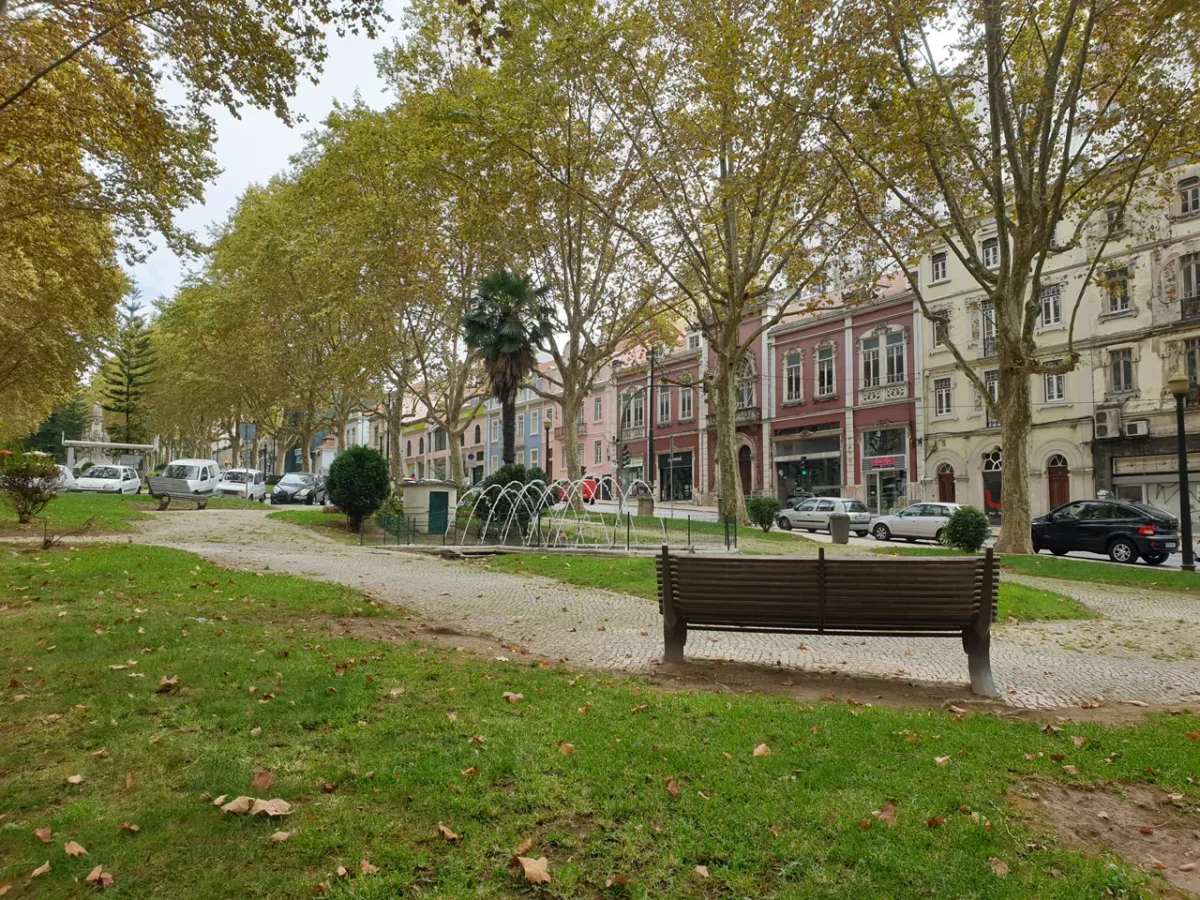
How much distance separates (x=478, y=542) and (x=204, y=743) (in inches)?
565

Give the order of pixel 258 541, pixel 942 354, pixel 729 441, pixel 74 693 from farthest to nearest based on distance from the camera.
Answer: pixel 942 354, pixel 729 441, pixel 258 541, pixel 74 693

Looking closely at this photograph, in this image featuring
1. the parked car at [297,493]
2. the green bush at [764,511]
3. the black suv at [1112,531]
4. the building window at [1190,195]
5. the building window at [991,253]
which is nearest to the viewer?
the black suv at [1112,531]

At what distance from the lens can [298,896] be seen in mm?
2518

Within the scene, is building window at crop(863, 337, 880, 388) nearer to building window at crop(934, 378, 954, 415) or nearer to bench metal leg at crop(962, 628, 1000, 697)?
building window at crop(934, 378, 954, 415)

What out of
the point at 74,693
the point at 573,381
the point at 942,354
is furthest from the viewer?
the point at 942,354

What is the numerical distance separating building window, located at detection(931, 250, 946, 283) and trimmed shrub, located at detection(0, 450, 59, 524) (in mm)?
36248

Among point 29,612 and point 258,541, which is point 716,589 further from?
point 258,541

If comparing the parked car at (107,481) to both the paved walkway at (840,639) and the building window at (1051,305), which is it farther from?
the building window at (1051,305)

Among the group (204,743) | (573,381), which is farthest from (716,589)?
(573,381)

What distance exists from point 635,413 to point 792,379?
45.0 feet

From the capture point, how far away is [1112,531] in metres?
19.4

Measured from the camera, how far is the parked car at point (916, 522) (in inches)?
1001

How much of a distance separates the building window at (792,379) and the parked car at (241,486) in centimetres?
2927

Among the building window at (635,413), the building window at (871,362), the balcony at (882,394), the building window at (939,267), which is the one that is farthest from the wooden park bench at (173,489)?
A: the building window at (939,267)
